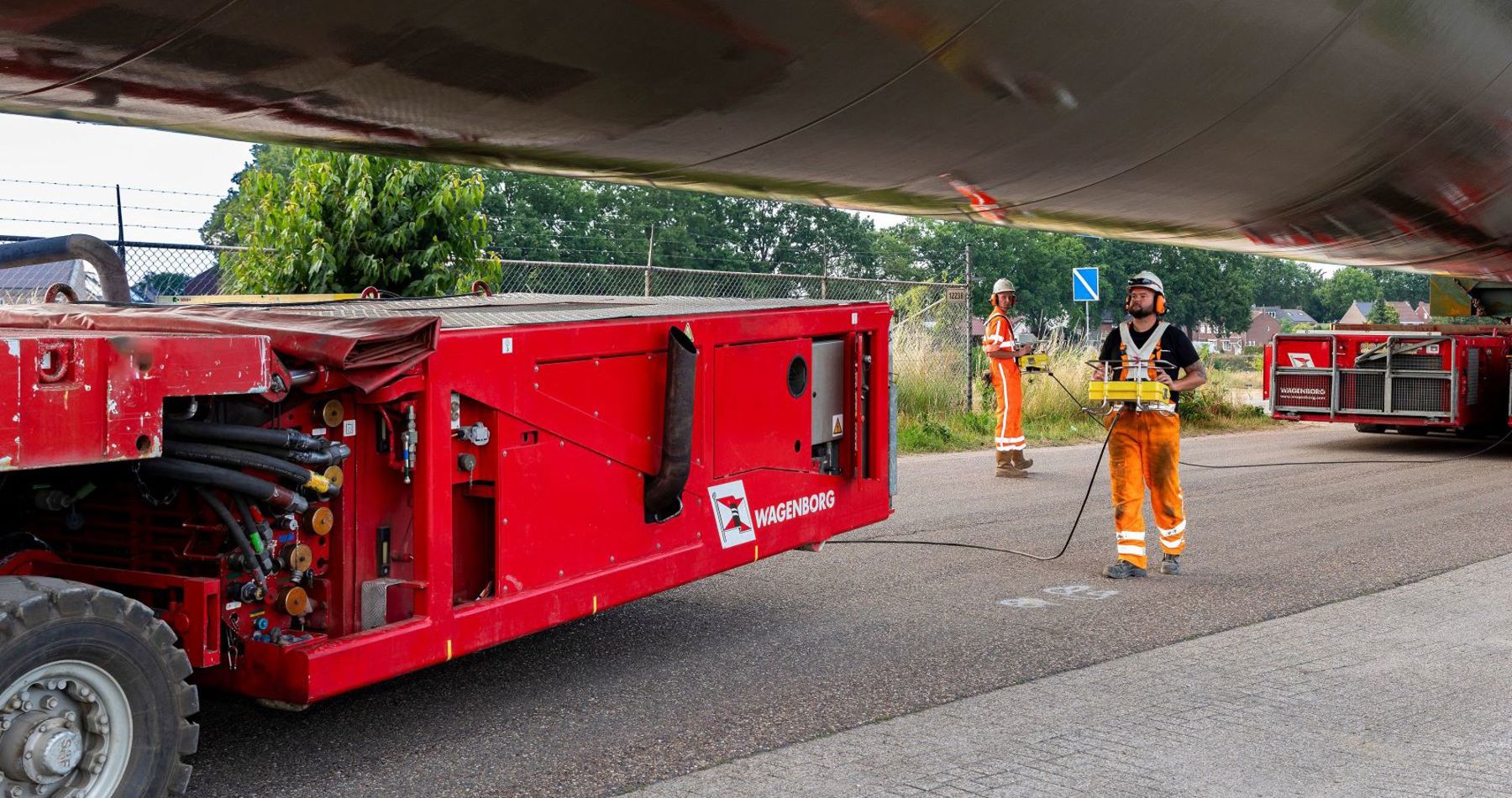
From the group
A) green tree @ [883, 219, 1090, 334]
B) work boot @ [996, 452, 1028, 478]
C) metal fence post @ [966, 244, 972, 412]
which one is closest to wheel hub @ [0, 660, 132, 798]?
work boot @ [996, 452, 1028, 478]

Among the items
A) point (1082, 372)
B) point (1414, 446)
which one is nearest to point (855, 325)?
point (1414, 446)

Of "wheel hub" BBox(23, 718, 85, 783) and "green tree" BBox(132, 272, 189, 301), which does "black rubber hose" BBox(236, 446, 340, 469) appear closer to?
"wheel hub" BBox(23, 718, 85, 783)

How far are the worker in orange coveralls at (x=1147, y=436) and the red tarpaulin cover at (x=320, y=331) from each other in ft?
15.9

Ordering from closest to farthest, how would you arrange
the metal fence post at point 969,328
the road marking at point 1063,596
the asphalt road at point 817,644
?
the asphalt road at point 817,644, the road marking at point 1063,596, the metal fence post at point 969,328

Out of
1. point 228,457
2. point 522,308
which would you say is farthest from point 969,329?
point 228,457

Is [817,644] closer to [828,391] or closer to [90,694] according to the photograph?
[828,391]

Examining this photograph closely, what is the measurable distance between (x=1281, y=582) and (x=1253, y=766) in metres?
3.33

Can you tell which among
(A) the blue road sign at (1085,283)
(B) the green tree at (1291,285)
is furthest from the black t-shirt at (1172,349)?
(B) the green tree at (1291,285)

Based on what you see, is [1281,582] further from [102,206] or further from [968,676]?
[102,206]

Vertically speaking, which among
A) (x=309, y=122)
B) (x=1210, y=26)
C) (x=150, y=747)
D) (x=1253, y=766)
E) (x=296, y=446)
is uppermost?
(x=1210, y=26)

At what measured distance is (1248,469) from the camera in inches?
518

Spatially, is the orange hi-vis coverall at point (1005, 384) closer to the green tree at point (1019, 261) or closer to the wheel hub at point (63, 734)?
the wheel hub at point (63, 734)

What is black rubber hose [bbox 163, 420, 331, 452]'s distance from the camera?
374cm

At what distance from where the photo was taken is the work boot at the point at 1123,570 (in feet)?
25.2
